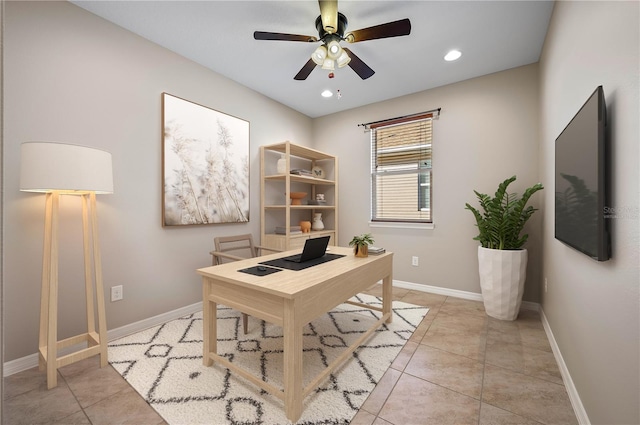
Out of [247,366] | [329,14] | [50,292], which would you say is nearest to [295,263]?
[247,366]

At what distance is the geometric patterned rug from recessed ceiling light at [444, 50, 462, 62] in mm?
2661

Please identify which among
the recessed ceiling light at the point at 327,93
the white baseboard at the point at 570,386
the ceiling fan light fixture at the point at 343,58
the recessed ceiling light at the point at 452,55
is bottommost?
the white baseboard at the point at 570,386

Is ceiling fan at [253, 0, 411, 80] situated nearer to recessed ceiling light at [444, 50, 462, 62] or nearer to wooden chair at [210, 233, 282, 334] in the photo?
recessed ceiling light at [444, 50, 462, 62]

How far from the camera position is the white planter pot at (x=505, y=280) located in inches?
101

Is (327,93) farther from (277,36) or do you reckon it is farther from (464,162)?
(464,162)

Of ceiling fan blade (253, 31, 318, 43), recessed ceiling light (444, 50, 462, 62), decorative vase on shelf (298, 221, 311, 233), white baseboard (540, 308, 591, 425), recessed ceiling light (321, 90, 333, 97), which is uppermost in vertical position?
recessed ceiling light (321, 90, 333, 97)

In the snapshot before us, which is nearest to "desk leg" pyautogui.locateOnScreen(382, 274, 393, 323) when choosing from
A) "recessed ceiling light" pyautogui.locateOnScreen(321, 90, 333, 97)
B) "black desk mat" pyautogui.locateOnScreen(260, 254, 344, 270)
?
"black desk mat" pyautogui.locateOnScreen(260, 254, 344, 270)

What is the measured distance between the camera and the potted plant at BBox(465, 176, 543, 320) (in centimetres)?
257

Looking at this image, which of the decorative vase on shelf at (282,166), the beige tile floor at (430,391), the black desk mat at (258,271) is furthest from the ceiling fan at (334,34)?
the beige tile floor at (430,391)

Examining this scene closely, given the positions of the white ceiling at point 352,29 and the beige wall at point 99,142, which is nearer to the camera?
the beige wall at point 99,142

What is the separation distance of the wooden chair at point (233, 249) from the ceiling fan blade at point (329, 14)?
187 centimetres

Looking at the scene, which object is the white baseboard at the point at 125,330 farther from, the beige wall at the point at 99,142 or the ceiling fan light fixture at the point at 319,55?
the ceiling fan light fixture at the point at 319,55

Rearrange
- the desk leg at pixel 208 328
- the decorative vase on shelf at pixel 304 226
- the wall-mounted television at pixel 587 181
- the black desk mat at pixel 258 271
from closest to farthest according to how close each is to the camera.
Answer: the wall-mounted television at pixel 587 181 < the black desk mat at pixel 258 271 < the desk leg at pixel 208 328 < the decorative vase on shelf at pixel 304 226

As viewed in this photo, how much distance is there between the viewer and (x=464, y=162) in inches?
129
